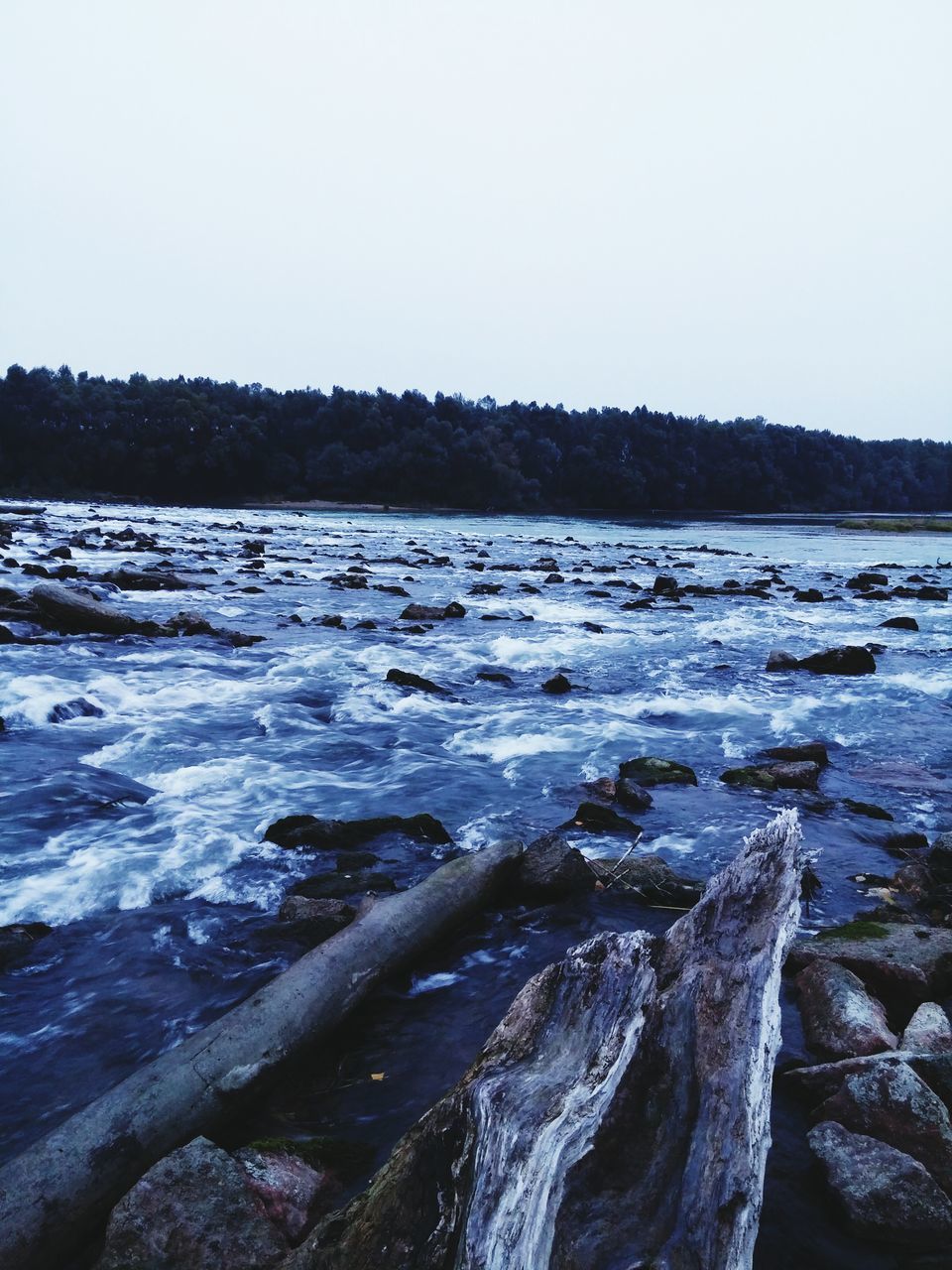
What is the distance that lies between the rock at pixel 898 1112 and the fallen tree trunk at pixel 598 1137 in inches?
27.2

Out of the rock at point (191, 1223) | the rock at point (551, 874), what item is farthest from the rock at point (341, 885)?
the rock at point (191, 1223)

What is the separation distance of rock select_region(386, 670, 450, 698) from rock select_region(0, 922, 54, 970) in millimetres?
6838

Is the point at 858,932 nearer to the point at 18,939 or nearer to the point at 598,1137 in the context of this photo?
the point at 598,1137

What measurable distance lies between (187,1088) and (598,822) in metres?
4.07

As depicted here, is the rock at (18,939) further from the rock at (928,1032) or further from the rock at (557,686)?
the rock at (557,686)

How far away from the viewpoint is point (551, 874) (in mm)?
5121

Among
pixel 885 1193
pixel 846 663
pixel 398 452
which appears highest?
pixel 398 452

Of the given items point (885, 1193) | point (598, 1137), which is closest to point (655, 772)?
point (885, 1193)

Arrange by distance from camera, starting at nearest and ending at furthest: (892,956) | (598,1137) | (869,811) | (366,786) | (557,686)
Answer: (598,1137), (892,956), (869,811), (366,786), (557,686)

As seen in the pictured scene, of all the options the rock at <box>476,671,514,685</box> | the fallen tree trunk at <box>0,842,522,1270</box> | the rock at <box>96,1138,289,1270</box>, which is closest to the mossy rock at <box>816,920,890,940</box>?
the fallen tree trunk at <box>0,842,522,1270</box>

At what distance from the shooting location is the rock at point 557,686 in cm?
1149

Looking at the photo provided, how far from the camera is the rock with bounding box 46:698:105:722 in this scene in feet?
29.4

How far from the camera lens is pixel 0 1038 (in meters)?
3.73

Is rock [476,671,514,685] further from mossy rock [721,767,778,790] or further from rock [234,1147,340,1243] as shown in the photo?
rock [234,1147,340,1243]
